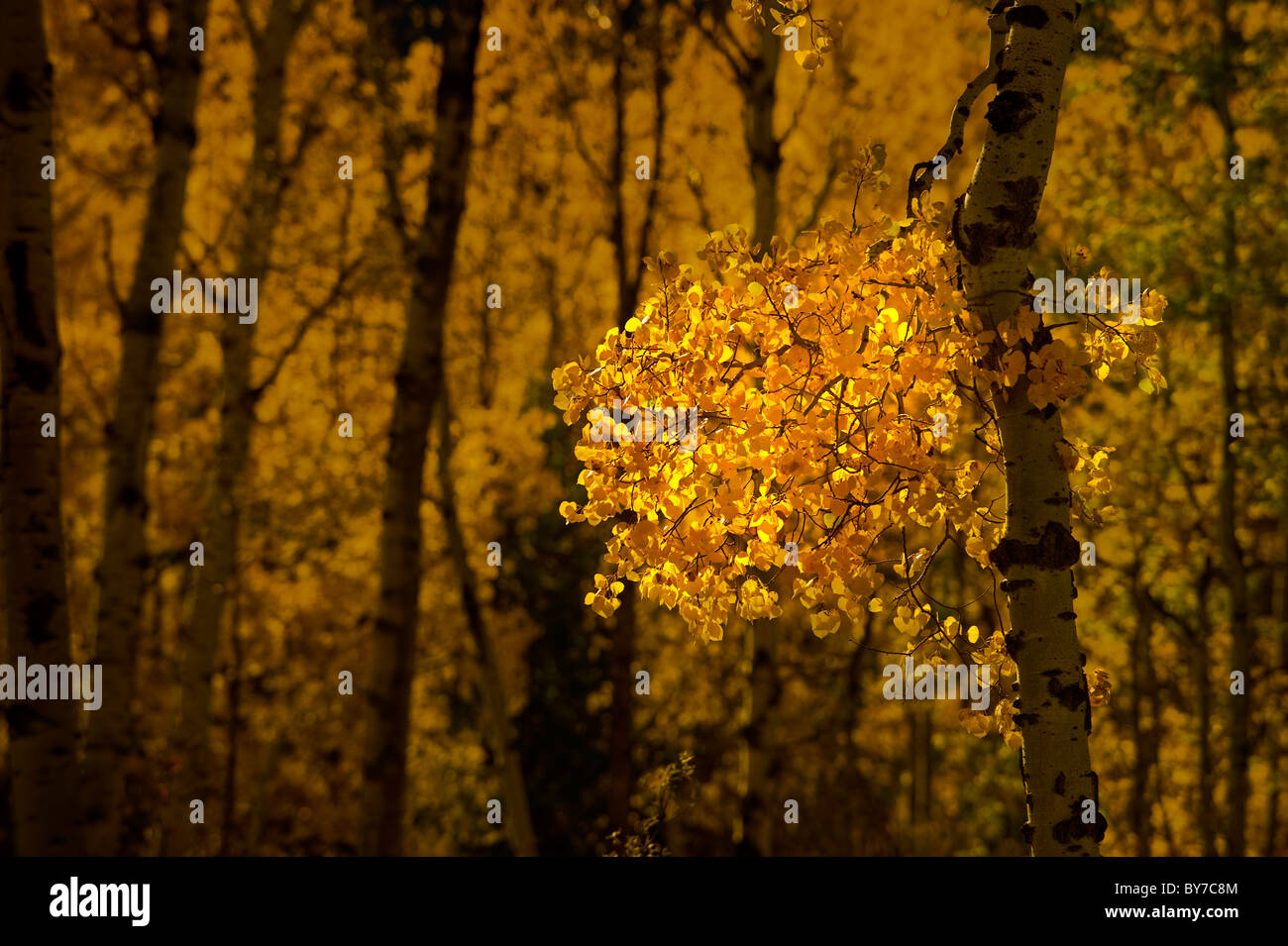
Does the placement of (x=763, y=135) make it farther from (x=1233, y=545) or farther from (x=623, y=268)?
(x=1233, y=545)

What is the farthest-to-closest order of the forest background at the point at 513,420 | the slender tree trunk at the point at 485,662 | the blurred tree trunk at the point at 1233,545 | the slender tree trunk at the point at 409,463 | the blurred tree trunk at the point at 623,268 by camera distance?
the blurred tree trunk at the point at 623,268
the blurred tree trunk at the point at 1233,545
the slender tree trunk at the point at 485,662
the forest background at the point at 513,420
the slender tree trunk at the point at 409,463

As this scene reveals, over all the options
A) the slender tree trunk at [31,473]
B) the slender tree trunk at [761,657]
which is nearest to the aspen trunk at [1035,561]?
the slender tree trunk at [31,473]

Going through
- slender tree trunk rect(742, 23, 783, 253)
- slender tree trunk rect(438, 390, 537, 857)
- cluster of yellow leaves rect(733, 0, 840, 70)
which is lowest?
slender tree trunk rect(438, 390, 537, 857)

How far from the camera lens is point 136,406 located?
6090 mm

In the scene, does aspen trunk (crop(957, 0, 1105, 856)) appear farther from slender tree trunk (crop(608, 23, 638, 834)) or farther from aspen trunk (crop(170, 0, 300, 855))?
slender tree trunk (crop(608, 23, 638, 834))

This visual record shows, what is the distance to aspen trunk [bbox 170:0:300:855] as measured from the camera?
8.84 meters

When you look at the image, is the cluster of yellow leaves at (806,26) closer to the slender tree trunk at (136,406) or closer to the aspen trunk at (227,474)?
the slender tree trunk at (136,406)

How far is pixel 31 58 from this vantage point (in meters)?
4.91

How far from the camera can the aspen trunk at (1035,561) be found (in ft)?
11.3

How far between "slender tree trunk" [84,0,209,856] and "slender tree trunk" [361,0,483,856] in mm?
1255

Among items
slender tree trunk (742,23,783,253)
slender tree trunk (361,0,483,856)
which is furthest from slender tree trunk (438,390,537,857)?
slender tree trunk (361,0,483,856)

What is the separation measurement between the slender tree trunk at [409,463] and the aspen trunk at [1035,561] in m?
3.45

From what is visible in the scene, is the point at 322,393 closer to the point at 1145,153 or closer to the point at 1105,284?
the point at 1145,153
